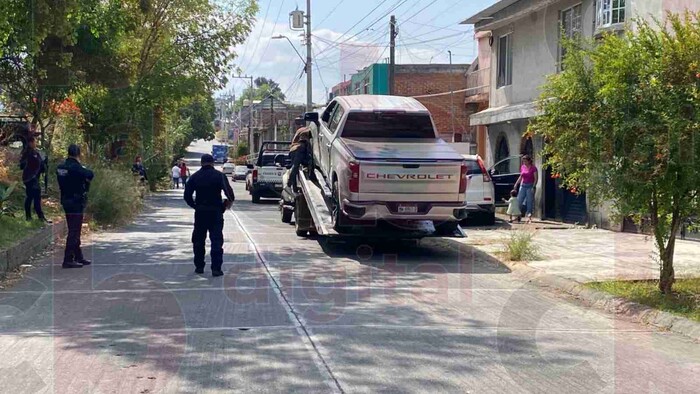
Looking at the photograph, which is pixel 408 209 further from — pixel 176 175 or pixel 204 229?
pixel 176 175

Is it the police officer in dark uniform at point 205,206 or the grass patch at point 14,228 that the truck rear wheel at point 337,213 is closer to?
the police officer in dark uniform at point 205,206

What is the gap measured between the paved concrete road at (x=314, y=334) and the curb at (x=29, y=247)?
38 cm

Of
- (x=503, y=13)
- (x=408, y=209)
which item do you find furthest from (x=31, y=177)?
(x=503, y=13)

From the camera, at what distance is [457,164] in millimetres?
13000

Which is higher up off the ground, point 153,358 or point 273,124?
point 273,124

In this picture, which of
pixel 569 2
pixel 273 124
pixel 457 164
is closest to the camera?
pixel 457 164

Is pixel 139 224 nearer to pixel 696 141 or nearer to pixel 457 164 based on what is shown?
pixel 457 164

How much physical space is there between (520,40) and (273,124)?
51.6 metres

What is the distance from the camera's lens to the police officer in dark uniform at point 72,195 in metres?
12.0

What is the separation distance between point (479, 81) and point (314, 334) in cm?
2840

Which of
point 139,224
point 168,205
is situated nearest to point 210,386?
point 139,224

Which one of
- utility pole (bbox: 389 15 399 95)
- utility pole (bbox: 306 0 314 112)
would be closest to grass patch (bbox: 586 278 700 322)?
utility pole (bbox: 389 15 399 95)

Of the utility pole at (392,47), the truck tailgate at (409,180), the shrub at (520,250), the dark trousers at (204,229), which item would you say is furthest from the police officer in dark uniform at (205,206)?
the utility pole at (392,47)

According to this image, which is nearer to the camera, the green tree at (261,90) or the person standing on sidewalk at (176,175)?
the person standing on sidewalk at (176,175)
